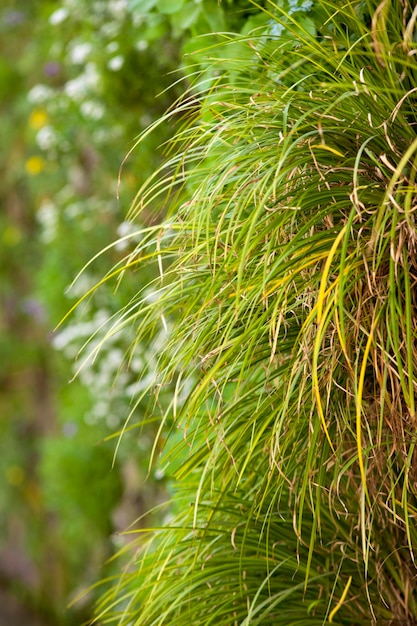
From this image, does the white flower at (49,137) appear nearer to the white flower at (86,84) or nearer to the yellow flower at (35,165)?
the white flower at (86,84)

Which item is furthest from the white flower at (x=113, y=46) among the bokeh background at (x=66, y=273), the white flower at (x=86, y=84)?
the white flower at (x=86, y=84)

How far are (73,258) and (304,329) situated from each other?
2.22 m

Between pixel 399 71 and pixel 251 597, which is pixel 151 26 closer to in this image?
pixel 399 71

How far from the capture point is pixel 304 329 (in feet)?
A: 3.55

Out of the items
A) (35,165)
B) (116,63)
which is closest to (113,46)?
(116,63)

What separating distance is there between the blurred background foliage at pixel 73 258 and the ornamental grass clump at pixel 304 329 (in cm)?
13

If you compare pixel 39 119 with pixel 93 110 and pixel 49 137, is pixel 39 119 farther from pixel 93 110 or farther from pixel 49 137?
pixel 93 110

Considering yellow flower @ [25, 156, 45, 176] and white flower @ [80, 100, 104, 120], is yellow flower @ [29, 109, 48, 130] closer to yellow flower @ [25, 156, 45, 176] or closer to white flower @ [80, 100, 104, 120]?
yellow flower @ [25, 156, 45, 176]

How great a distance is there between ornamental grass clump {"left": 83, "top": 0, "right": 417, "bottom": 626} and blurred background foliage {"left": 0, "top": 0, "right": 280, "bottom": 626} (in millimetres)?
131

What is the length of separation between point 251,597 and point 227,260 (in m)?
0.52

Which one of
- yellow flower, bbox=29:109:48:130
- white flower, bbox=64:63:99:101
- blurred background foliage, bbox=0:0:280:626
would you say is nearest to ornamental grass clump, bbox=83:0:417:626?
blurred background foliage, bbox=0:0:280:626

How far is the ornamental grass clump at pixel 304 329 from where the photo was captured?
1.09m

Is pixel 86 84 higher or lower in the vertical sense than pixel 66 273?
higher

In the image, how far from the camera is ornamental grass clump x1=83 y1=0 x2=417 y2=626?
42.8 inches
